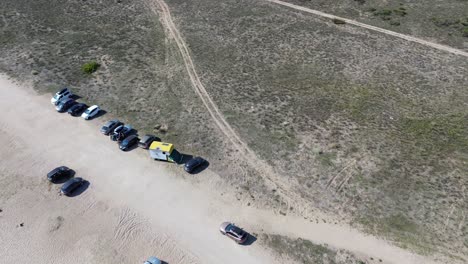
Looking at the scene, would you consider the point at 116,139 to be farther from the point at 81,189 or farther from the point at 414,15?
the point at 414,15

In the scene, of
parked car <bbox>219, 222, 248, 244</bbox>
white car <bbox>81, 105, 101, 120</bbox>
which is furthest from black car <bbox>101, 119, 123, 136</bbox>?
parked car <bbox>219, 222, 248, 244</bbox>

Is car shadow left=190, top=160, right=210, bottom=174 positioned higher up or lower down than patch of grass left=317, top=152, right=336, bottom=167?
higher up

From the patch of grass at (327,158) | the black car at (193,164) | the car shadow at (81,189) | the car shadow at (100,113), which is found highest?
the car shadow at (100,113)

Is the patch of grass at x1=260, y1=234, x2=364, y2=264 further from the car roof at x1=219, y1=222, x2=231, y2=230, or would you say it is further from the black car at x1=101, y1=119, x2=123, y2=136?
the black car at x1=101, y1=119, x2=123, y2=136

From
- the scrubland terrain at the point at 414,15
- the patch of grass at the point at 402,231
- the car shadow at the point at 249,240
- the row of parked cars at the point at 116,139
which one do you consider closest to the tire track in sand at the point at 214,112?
the row of parked cars at the point at 116,139

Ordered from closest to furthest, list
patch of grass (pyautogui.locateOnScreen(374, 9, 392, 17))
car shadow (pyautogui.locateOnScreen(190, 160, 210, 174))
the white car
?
car shadow (pyautogui.locateOnScreen(190, 160, 210, 174)) < the white car < patch of grass (pyautogui.locateOnScreen(374, 9, 392, 17))

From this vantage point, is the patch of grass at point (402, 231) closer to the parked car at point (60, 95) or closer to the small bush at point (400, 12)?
the parked car at point (60, 95)
